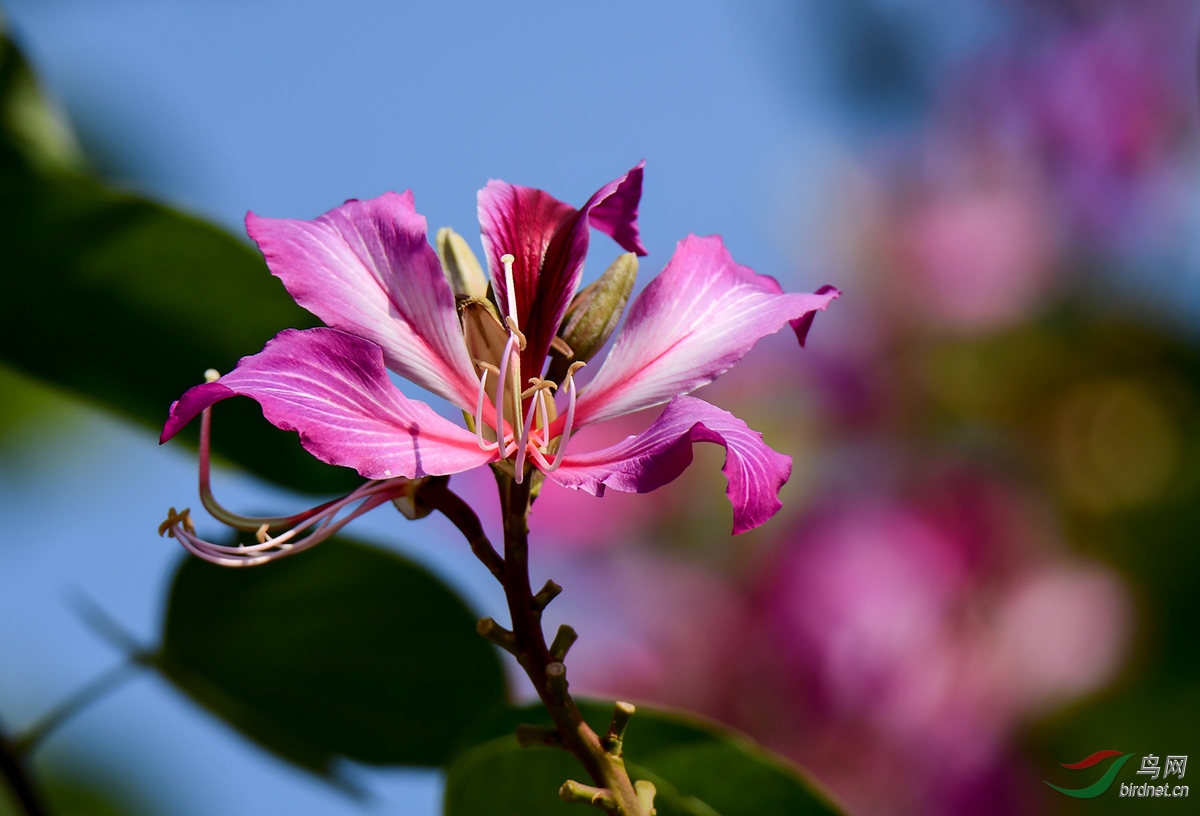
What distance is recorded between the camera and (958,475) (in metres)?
2.07

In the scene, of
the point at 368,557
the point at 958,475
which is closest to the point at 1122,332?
the point at 958,475

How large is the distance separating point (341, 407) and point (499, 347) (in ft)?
0.33

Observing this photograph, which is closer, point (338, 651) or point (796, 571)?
point (338, 651)

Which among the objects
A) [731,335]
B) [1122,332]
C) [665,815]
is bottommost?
[665,815]

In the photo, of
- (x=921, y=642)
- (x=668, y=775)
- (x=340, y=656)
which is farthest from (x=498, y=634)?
(x=921, y=642)

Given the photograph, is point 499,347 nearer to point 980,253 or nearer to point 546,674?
point 546,674

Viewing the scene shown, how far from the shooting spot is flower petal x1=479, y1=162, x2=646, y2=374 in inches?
22.1

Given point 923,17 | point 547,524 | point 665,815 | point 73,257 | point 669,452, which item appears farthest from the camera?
point 923,17

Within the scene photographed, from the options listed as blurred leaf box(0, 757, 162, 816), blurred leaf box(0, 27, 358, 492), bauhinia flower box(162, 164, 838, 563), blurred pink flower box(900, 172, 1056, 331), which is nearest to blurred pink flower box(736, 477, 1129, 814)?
blurred pink flower box(900, 172, 1056, 331)

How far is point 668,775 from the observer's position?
704 millimetres

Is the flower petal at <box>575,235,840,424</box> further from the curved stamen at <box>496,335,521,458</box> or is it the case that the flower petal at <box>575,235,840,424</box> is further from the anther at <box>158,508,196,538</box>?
the anther at <box>158,508,196,538</box>

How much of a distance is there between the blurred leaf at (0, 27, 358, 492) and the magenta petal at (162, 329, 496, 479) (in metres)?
0.28

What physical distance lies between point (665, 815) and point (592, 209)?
36cm

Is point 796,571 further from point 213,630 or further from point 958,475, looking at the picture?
point 213,630
